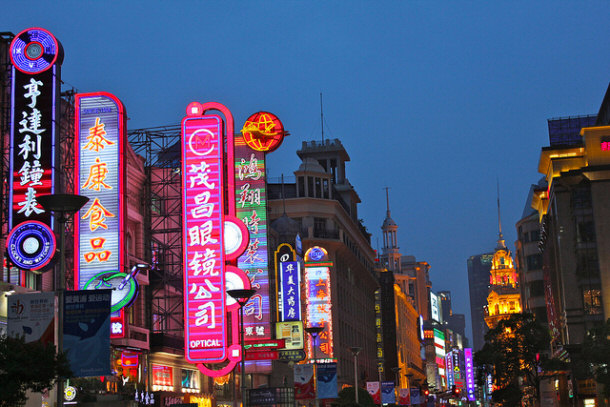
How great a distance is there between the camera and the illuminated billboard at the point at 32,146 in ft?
139

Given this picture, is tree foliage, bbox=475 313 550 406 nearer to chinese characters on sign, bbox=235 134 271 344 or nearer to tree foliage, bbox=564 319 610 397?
tree foliage, bbox=564 319 610 397

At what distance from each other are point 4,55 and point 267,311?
30723mm

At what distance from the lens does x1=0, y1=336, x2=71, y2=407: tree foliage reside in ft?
83.6

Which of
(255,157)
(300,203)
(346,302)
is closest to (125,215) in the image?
(255,157)

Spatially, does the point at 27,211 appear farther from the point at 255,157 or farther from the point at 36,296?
the point at 255,157

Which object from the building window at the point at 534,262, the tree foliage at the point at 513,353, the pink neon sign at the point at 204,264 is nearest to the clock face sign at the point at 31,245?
the pink neon sign at the point at 204,264

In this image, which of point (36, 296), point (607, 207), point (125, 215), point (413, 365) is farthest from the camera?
point (413, 365)

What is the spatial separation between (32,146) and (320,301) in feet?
158

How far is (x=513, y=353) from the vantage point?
79.8m

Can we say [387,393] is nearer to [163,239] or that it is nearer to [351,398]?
[351,398]

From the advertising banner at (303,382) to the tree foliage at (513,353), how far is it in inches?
1397

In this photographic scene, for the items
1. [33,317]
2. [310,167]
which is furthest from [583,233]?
[33,317]

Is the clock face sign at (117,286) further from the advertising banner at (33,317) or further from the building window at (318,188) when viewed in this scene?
the building window at (318,188)

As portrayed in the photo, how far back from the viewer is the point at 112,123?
50094mm
